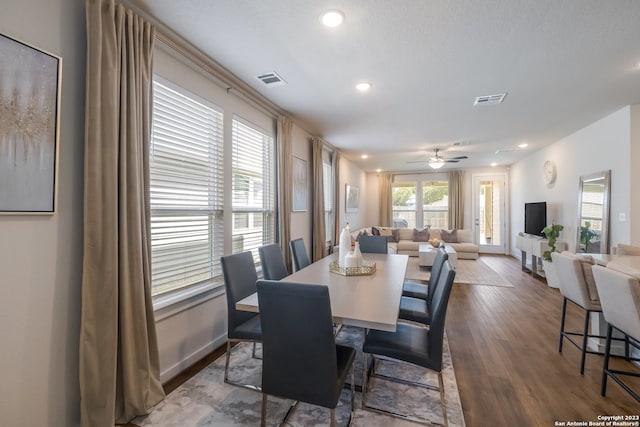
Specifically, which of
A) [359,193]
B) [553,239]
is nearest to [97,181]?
[553,239]

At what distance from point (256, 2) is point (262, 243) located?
2432mm

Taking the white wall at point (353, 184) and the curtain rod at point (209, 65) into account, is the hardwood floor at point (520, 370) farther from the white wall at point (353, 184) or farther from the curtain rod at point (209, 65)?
the white wall at point (353, 184)

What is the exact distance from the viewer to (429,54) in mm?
2291

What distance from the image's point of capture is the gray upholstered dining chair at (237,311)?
6.55 feet

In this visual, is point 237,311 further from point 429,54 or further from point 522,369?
point 429,54

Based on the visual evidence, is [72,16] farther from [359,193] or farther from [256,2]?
[359,193]

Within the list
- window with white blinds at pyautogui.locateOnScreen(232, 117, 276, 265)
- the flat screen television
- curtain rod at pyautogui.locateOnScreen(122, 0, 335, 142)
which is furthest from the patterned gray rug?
the flat screen television

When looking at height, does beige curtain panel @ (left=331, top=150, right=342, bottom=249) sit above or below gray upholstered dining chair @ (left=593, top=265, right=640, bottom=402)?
above

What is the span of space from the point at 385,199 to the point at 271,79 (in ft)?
22.7

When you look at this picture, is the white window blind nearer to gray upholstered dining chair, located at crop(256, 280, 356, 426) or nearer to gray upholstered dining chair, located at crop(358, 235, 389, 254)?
gray upholstered dining chair, located at crop(358, 235, 389, 254)

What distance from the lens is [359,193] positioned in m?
8.08

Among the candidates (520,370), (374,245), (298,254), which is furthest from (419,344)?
(374,245)

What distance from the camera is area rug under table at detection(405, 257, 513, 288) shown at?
494 cm

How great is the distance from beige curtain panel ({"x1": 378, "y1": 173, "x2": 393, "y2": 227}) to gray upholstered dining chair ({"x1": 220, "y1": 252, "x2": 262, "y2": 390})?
7338 millimetres
